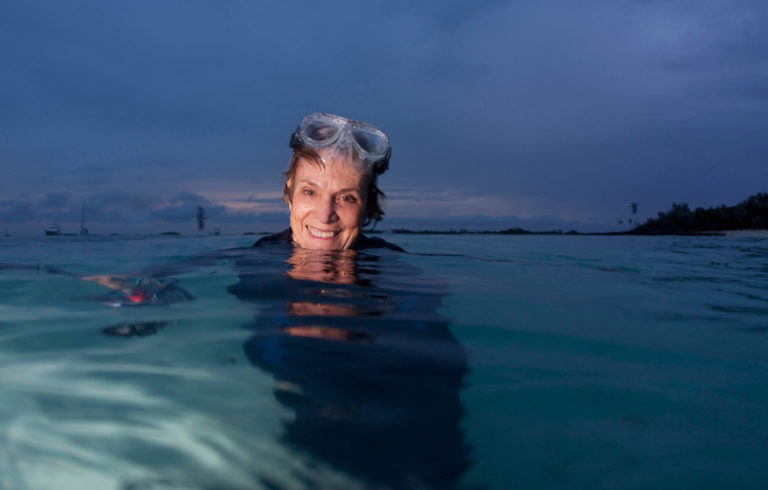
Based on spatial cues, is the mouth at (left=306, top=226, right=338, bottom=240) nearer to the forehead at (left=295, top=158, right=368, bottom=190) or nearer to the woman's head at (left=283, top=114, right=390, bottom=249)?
the woman's head at (left=283, top=114, right=390, bottom=249)

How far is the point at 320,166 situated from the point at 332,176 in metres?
0.15

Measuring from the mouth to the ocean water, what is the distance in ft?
4.48

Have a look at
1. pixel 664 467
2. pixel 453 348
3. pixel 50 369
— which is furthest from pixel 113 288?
pixel 664 467

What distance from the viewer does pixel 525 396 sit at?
1486 mm

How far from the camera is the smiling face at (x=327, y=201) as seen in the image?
157 inches

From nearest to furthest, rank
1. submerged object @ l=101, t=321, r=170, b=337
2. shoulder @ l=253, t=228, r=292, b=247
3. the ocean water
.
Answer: the ocean water, submerged object @ l=101, t=321, r=170, b=337, shoulder @ l=253, t=228, r=292, b=247

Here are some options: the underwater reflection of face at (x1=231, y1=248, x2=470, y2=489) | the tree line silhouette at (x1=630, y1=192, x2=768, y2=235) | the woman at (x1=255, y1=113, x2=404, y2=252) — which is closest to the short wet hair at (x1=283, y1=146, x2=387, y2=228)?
the woman at (x1=255, y1=113, x2=404, y2=252)

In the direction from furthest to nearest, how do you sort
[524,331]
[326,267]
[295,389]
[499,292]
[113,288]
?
[326,267]
[499,292]
[113,288]
[524,331]
[295,389]

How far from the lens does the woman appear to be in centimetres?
400

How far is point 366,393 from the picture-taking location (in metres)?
1.43

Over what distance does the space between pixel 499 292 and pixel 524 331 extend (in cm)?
114

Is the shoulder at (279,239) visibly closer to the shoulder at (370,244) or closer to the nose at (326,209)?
the shoulder at (370,244)

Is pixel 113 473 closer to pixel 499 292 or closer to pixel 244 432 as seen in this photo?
pixel 244 432

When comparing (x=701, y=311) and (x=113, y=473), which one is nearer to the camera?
(x=113, y=473)
